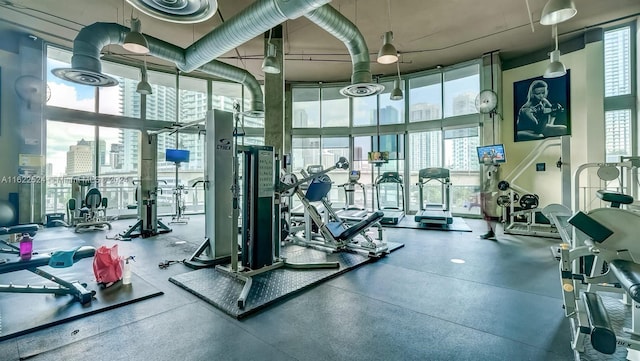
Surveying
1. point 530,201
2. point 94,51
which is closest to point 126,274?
point 94,51

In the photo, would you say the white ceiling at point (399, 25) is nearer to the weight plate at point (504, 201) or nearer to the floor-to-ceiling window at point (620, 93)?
the floor-to-ceiling window at point (620, 93)

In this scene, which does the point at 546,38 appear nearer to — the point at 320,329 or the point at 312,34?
the point at 312,34

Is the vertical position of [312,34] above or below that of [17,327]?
above

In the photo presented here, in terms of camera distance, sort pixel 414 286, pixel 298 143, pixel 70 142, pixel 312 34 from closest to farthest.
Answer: pixel 414 286, pixel 312 34, pixel 70 142, pixel 298 143

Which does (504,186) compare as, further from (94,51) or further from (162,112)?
(162,112)

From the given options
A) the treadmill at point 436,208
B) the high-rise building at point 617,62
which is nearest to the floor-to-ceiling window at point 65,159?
the treadmill at point 436,208

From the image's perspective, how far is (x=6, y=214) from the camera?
6.34 m

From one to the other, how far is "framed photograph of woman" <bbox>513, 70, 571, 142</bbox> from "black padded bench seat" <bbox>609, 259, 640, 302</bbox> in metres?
6.82

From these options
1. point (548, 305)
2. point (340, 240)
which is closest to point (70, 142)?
A: point (340, 240)

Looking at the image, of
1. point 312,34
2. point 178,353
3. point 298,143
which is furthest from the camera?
point 298,143

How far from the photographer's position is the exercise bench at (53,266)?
2.48m

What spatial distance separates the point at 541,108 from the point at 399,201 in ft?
14.8

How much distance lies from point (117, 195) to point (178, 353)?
8226 millimetres

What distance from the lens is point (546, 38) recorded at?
6.88 meters
